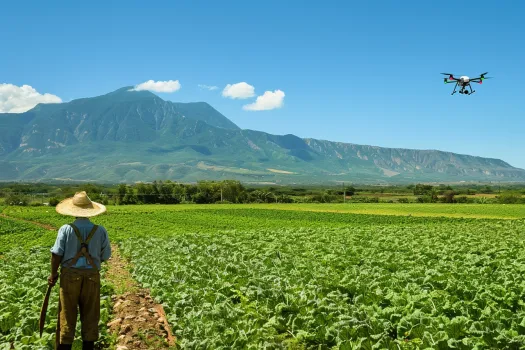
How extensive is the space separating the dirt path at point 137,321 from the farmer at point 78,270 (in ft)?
3.55

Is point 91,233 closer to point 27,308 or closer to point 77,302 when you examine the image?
point 77,302

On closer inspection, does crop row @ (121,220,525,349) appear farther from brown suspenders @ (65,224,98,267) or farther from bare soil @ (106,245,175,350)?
brown suspenders @ (65,224,98,267)

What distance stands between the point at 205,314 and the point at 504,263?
9.66 metres

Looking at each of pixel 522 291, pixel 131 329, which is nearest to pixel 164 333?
pixel 131 329

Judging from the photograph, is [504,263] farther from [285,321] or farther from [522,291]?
[285,321]

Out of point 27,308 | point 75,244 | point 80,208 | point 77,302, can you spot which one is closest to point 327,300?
point 77,302

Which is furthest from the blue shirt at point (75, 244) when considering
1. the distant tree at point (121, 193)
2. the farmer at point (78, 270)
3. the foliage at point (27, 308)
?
the distant tree at point (121, 193)

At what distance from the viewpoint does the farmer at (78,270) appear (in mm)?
8086

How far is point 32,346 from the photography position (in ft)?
27.4

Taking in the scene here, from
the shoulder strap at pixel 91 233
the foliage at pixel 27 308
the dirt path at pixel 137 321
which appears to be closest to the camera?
the shoulder strap at pixel 91 233

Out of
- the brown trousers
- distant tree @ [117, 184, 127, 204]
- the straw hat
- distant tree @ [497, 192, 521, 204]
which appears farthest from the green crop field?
distant tree @ [497, 192, 521, 204]

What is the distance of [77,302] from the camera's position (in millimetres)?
8266

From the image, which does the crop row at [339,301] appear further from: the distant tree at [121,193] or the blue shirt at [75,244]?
the distant tree at [121,193]

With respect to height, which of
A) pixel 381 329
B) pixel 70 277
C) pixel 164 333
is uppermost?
pixel 70 277
